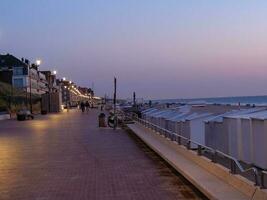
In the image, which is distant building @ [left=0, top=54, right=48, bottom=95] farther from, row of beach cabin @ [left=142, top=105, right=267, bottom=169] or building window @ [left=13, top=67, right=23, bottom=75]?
row of beach cabin @ [left=142, top=105, right=267, bottom=169]

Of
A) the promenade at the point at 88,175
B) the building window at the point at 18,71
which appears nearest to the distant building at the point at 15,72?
the building window at the point at 18,71

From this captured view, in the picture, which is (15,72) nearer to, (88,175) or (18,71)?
(18,71)

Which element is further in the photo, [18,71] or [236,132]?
[18,71]

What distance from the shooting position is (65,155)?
18578mm

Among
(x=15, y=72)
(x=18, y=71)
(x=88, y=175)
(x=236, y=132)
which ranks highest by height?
(x=18, y=71)

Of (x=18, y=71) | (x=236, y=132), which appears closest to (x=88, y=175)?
(x=236, y=132)

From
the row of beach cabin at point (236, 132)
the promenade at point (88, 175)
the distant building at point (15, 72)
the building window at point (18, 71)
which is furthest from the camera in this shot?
the building window at point (18, 71)

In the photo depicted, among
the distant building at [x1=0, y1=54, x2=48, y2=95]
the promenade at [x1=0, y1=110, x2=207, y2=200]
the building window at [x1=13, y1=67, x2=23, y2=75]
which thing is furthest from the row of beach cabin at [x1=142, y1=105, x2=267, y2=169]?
the building window at [x1=13, y1=67, x2=23, y2=75]

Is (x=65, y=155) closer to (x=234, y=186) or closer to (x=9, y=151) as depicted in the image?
(x=9, y=151)

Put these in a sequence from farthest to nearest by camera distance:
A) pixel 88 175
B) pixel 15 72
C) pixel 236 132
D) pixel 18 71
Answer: pixel 18 71 < pixel 15 72 < pixel 236 132 < pixel 88 175

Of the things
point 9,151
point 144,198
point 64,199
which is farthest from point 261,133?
point 9,151

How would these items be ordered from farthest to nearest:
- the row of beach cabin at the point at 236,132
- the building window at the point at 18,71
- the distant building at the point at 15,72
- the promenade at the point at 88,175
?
the building window at the point at 18,71 → the distant building at the point at 15,72 → the row of beach cabin at the point at 236,132 → the promenade at the point at 88,175

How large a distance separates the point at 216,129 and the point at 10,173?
22.3 feet

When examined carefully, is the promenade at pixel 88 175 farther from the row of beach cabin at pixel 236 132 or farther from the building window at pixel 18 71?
the building window at pixel 18 71
